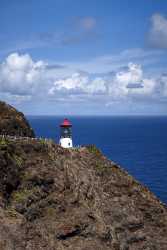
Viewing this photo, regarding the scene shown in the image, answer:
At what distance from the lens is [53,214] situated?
168 feet

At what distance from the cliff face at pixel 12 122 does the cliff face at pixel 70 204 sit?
10.2 m

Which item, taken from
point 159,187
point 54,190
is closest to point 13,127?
point 54,190

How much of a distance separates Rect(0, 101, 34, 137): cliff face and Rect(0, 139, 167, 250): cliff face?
10182 mm

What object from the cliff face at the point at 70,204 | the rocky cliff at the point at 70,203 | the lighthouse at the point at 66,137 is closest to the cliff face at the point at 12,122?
the lighthouse at the point at 66,137

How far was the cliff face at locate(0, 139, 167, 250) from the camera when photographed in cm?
4925

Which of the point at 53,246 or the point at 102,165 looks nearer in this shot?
the point at 53,246

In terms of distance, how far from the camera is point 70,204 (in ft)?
172

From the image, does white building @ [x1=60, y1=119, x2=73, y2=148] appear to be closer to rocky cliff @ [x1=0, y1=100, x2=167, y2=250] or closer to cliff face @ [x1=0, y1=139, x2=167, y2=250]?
rocky cliff @ [x1=0, y1=100, x2=167, y2=250]

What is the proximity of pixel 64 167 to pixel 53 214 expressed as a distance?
23.2ft

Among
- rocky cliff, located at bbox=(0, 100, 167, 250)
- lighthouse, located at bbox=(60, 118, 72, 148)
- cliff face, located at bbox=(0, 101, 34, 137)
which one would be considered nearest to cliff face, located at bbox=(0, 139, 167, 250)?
rocky cliff, located at bbox=(0, 100, 167, 250)

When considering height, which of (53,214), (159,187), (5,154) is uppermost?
(5,154)

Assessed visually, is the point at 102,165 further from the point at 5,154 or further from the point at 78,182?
the point at 5,154

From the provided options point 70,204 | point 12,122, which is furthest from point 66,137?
point 70,204

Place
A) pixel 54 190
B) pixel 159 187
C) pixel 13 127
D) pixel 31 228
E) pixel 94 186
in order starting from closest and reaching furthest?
pixel 31 228
pixel 54 190
pixel 94 186
pixel 13 127
pixel 159 187
